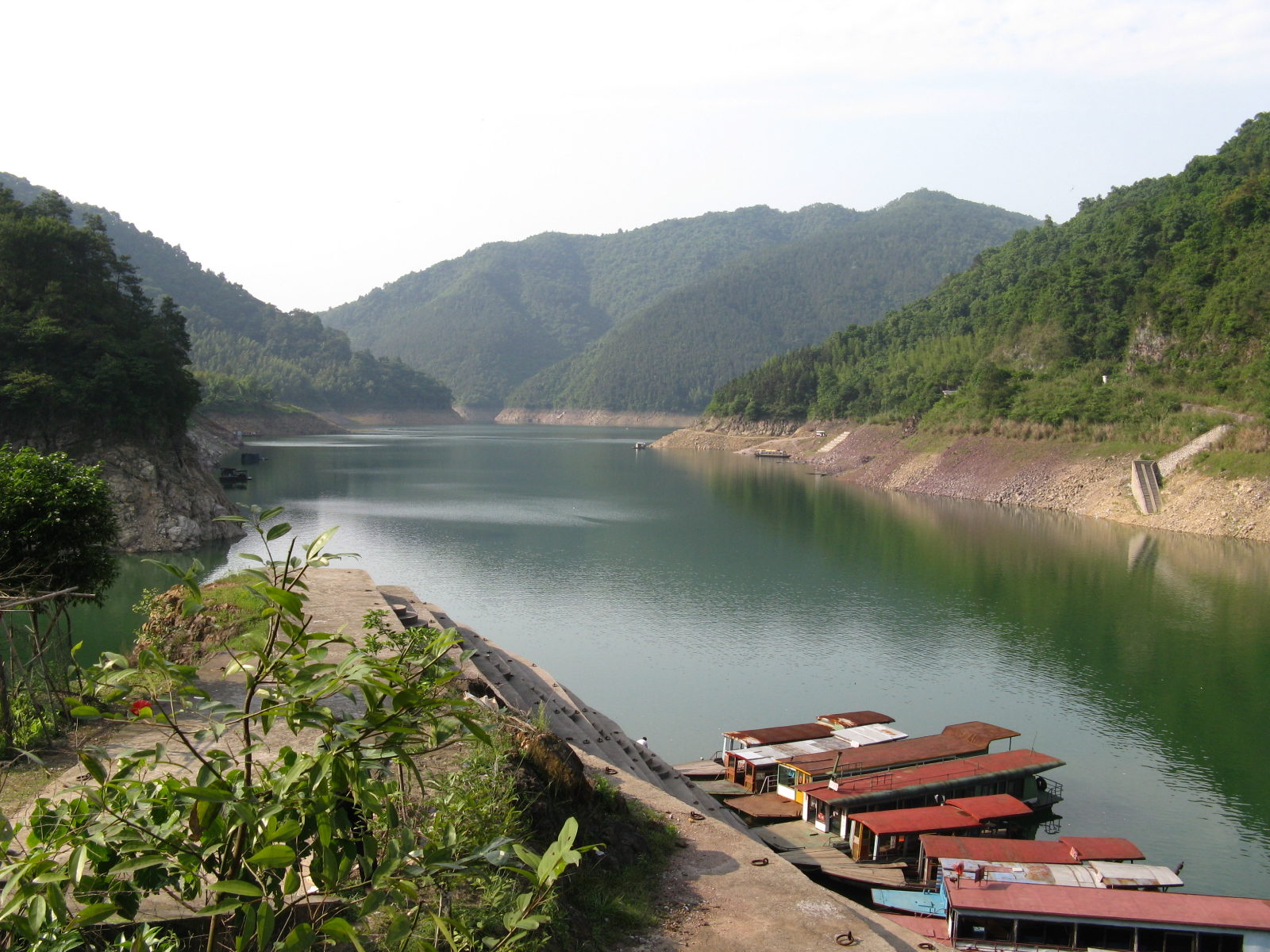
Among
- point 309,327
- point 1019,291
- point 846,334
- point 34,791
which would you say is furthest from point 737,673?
point 309,327

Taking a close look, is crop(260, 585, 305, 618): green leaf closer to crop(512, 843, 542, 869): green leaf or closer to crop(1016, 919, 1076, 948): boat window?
crop(512, 843, 542, 869): green leaf

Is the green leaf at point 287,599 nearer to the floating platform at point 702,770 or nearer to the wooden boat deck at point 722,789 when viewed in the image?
the wooden boat deck at point 722,789

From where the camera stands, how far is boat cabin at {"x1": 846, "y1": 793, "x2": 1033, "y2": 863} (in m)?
12.1

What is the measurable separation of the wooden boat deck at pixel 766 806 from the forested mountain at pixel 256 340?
11715 centimetres

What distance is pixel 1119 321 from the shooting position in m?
58.7

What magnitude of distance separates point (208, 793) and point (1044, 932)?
35.4 feet

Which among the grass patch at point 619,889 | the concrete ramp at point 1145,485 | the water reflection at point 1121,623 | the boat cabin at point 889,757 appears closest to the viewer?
the grass patch at point 619,889

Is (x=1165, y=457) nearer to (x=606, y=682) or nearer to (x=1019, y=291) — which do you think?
(x=1019, y=291)

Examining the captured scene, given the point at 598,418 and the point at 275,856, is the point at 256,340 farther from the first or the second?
the point at 275,856

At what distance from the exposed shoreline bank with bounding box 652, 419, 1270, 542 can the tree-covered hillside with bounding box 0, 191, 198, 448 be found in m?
43.2

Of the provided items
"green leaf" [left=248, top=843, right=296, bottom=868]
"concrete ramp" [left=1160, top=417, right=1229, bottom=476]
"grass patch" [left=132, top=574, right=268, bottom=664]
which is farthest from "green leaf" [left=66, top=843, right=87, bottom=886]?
"concrete ramp" [left=1160, top=417, right=1229, bottom=476]

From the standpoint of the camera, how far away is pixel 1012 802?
13094mm

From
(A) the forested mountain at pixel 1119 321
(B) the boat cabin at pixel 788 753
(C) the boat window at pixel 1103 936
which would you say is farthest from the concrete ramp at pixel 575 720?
(A) the forested mountain at pixel 1119 321

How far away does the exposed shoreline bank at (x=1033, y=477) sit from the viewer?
39.2 metres
